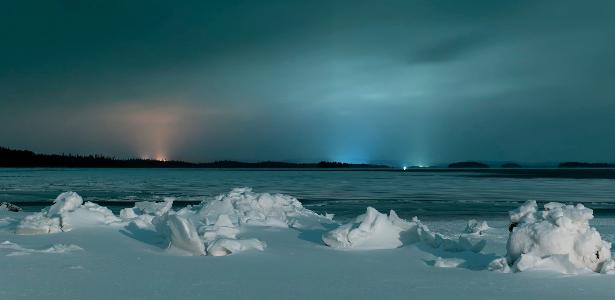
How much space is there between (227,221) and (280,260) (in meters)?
2.03

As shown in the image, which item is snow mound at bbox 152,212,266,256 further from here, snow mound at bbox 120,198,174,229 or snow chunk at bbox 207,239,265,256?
snow mound at bbox 120,198,174,229

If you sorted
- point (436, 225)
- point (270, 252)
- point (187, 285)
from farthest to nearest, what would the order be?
point (436, 225) < point (270, 252) < point (187, 285)

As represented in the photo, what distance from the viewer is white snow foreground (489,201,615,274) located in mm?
5707

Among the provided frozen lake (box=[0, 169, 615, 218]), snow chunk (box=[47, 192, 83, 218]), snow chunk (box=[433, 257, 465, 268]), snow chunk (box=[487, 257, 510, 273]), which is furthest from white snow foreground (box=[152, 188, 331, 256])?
frozen lake (box=[0, 169, 615, 218])

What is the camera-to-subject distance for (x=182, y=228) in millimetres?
6695

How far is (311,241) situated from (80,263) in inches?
124

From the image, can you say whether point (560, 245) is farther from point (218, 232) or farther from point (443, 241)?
point (218, 232)

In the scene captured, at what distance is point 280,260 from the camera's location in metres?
6.45

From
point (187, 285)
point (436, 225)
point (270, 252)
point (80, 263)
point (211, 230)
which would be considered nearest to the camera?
point (187, 285)

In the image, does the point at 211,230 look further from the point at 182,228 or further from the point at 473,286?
the point at 473,286

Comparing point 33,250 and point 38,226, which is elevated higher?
point 38,226

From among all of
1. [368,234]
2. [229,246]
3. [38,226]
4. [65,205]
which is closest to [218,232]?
[229,246]

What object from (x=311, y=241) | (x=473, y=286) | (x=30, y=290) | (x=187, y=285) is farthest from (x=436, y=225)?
(x=30, y=290)

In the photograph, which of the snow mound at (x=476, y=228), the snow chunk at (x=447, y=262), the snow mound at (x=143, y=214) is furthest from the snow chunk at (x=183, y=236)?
the snow mound at (x=476, y=228)
